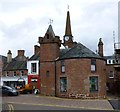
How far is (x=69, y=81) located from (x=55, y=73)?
3.42 m

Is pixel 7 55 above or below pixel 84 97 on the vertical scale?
above

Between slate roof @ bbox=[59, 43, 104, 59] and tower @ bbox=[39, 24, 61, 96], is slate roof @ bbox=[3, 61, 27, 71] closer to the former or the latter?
tower @ bbox=[39, 24, 61, 96]

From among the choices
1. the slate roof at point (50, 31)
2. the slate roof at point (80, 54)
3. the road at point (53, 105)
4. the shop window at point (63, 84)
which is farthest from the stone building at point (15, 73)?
the road at point (53, 105)

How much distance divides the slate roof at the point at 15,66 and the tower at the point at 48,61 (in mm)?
24665

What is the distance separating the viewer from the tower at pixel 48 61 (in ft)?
140

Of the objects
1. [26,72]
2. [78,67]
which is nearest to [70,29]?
[26,72]

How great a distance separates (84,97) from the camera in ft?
127

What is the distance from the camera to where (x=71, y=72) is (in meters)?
39.8

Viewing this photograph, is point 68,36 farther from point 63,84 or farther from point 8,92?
Answer: point 8,92

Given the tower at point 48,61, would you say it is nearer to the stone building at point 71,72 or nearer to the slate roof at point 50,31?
the stone building at point 71,72

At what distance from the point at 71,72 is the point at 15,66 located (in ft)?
104

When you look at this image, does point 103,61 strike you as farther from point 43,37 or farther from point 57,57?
point 43,37

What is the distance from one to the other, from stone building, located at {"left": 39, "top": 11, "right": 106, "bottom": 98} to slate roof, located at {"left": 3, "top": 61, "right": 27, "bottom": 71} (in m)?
25.0

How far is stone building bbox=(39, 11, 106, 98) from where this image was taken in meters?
39.2
